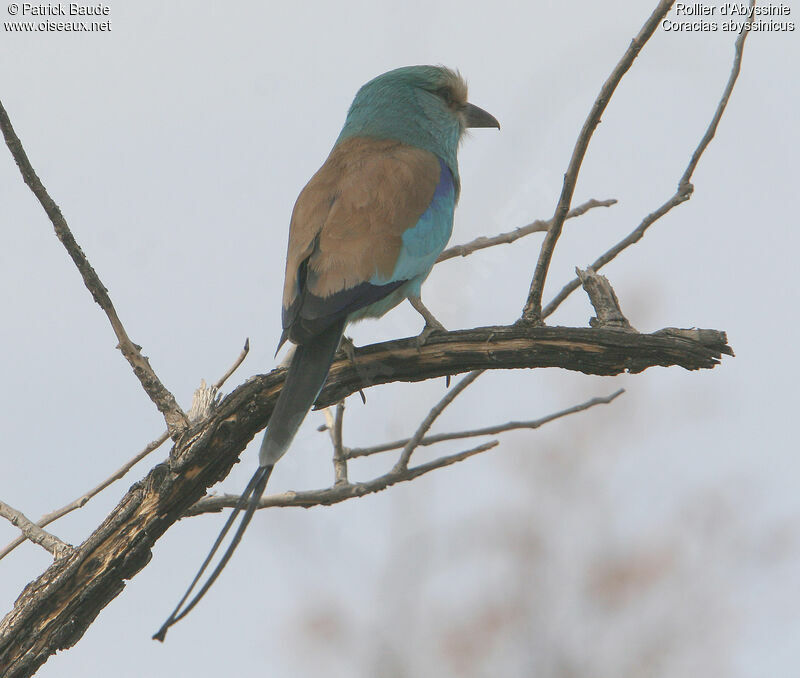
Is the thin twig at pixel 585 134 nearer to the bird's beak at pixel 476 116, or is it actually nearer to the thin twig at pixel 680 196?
the thin twig at pixel 680 196

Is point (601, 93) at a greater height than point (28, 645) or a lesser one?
greater

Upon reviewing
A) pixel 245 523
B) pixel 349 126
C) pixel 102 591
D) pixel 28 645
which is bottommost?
pixel 28 645

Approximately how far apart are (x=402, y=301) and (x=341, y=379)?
67 cm

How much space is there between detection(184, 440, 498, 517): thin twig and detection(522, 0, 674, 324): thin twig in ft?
2.02

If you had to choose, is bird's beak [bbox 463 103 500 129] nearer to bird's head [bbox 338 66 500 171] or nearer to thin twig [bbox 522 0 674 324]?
bird's head [bbox 338 66 500 171]

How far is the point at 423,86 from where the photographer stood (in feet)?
15.3

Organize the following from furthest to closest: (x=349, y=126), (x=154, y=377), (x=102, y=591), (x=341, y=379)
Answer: (x=349, y=126) < (x=341, y=379) < (x=154, y=377) < (x=102, y=591)

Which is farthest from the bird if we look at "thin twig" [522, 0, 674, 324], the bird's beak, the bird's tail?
"thin twig" [522, 0, 674, 324]

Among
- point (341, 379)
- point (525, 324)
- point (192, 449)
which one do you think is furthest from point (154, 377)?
point (525, 324)

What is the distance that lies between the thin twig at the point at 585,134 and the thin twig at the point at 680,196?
279 millimetres

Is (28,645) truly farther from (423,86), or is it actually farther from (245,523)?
(423,86)

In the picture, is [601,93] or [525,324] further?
[525,324]

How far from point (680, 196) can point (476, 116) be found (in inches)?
88.1

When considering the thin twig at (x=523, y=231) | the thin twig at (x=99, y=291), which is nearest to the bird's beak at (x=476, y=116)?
the thin twig at (x=523, y=231)
